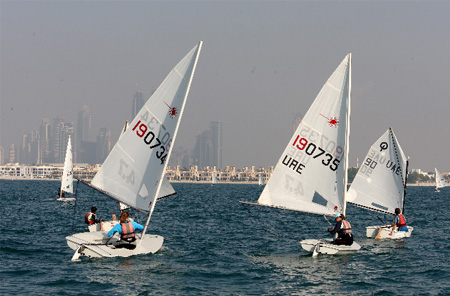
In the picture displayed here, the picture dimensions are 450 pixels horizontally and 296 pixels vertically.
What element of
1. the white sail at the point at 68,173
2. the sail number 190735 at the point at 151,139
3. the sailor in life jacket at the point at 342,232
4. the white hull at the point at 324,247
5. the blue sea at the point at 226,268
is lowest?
the blue sea at the point at 226,268

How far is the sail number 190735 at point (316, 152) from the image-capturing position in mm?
24609

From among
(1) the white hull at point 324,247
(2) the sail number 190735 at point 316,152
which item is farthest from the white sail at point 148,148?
(1) the white hull at point 324,247

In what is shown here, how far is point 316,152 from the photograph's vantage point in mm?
24703

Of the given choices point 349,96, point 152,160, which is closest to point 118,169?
point 152,160

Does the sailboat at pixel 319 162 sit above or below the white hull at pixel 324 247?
above

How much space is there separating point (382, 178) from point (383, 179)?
9cm

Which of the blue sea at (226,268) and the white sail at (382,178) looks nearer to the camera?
the blue sea at (226,268)

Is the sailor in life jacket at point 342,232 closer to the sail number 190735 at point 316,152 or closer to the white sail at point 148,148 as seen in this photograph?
the sail number 190735 at point 316,152

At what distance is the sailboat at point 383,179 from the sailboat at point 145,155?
15.2m

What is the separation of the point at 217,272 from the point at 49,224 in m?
19.4

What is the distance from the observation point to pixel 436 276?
2158 cm

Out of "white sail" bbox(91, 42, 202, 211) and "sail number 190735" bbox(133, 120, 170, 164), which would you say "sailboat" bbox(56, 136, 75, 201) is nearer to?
"white sail" bbox(91, 42, 202, 211)

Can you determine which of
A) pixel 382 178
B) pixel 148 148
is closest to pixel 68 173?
pixel 382 178

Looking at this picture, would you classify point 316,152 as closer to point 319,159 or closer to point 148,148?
point 319,159
